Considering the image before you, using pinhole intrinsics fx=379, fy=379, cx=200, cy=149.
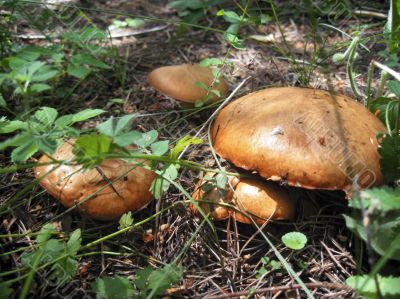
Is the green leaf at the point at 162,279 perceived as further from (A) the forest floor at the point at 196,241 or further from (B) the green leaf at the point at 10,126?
(B) the green leaf at the point at 10,126

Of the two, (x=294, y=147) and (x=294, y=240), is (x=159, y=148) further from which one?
(x=294, y=240)

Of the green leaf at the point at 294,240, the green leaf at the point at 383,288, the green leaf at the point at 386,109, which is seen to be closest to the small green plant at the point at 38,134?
the green leaf at the point at 294,240

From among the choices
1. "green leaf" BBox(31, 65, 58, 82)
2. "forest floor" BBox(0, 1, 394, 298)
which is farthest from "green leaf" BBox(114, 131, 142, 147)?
"forest floor" BBox(0, 1, 394, 298)

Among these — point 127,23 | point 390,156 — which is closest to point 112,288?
point 390,156

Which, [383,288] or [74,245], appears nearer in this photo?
[383,288]

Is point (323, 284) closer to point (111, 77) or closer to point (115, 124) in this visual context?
point (115, 124)
